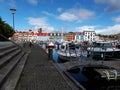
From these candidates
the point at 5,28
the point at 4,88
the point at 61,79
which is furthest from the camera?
the point at 5,28

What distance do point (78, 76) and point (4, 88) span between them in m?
11.2

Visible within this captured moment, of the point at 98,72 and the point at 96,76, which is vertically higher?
the point at 98,72

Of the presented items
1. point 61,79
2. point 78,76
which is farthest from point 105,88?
point 61,79

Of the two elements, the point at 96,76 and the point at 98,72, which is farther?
the point at 96,76

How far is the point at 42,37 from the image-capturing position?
167m

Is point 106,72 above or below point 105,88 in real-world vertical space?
above

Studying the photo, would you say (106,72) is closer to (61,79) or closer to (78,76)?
(78,76)

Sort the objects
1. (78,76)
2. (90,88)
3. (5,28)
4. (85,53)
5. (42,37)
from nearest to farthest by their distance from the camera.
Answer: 1. (90,88)
2. (78,76)
3. (85,53)
4. (5,28)
5. (42,37)

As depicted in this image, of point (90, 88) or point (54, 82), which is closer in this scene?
point (54, 82)

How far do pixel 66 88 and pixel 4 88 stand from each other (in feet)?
8.07

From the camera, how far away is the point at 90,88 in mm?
15344

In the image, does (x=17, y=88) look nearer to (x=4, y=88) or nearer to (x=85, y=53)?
(x=4, y=88)

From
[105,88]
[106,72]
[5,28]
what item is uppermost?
[5,28]

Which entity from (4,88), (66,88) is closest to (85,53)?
(66,88)
